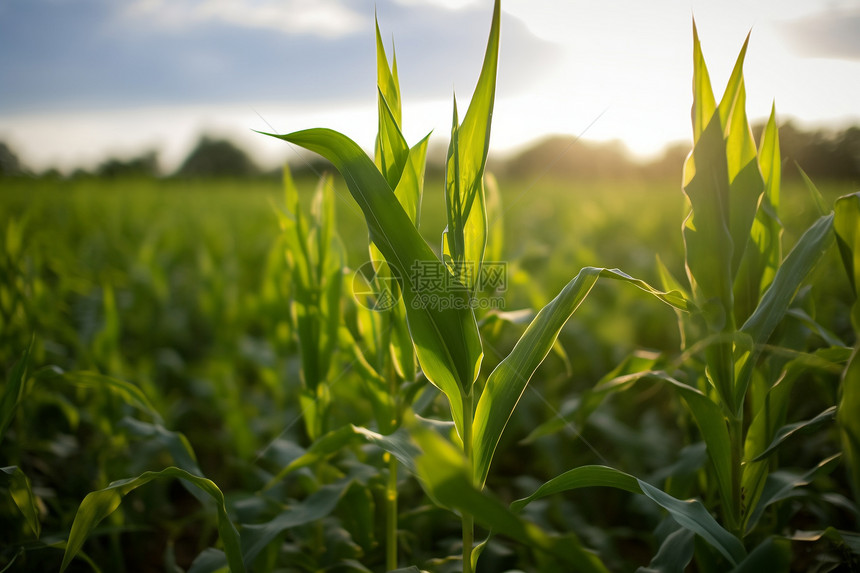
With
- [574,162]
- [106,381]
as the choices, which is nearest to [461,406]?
[106,381]

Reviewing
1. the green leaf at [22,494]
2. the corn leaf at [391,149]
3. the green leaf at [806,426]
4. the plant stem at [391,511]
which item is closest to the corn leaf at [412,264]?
the corn leaf at [391,149]

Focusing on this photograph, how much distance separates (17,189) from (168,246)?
521 cm

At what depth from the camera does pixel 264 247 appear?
185 inches

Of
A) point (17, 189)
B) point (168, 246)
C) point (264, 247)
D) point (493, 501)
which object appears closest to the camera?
point (493, 501)

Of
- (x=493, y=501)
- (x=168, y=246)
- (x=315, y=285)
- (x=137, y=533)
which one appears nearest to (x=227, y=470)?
(x=137, y=533)

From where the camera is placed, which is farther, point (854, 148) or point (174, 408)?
point (174, 408)

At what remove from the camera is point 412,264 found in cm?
65

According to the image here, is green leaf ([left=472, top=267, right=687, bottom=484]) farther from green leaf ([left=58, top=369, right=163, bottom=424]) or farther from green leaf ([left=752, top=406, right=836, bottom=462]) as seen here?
green leaf ([left=58, top=369, right=163, bottom=424])

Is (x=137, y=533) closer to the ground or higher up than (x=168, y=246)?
closer to the ground

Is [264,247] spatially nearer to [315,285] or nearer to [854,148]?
[315,285]

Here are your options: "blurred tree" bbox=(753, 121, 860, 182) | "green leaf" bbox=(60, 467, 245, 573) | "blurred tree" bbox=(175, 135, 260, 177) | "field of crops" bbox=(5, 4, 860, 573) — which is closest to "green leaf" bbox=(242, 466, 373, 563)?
"field of crops" bbox=(5, 4, 860, 573)

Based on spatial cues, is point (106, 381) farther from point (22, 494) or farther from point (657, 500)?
point (657, 500)

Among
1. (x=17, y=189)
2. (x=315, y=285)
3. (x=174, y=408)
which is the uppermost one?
(x=17, y=189)

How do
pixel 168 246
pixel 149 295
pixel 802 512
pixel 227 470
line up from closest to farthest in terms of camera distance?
pixel 802 512
pixel 227 470
pixel 149 295
pixel 168 246
